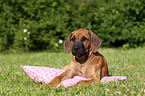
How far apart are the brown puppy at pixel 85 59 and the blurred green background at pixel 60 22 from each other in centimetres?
694

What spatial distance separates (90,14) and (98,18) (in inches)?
28.9

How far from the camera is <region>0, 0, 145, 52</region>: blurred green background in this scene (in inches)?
437

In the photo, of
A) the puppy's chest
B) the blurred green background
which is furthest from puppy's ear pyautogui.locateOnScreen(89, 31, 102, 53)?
the blurred green background

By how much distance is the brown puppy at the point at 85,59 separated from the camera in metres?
3.83

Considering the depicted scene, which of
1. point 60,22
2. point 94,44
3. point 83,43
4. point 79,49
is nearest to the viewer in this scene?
point 79,49

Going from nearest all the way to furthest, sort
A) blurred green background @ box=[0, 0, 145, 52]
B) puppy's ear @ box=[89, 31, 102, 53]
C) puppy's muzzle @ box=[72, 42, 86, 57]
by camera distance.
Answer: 1. puppy's muzzle @ box=[72, 42, 86, 57]
2. puppy's ear @ box=[89, 31, 102, 53]
3. blurred green background @ box=[0, 0, 145, 52]

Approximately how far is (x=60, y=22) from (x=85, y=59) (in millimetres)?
7492

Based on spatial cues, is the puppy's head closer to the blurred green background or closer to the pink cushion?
the pink cushion

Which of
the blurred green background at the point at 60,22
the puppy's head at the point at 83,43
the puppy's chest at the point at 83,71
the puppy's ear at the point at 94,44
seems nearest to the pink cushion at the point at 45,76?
the puppy's chest at the point at 83,71

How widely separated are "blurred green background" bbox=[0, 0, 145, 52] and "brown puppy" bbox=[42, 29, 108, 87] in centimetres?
694

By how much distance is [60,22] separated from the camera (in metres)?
11.3

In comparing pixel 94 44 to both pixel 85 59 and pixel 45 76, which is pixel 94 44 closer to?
pixel 85 59

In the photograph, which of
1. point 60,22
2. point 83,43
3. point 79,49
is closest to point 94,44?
point 83,43

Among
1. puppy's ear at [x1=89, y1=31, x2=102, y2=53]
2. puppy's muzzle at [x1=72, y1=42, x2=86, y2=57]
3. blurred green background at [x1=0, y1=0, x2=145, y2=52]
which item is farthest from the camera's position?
blurred green background at [x1=0, y1=0, x2=145, y2=52]
